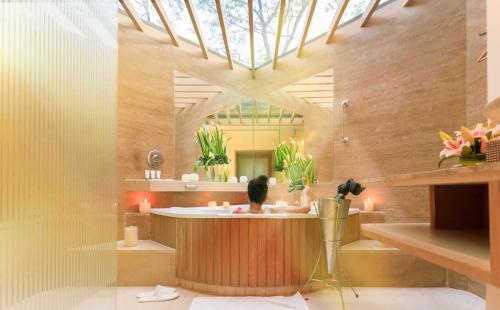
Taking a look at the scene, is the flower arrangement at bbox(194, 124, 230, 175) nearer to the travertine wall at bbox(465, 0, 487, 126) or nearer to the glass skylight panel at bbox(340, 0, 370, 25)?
the glass skylight panel at bbox(340, 0, 370, 25)

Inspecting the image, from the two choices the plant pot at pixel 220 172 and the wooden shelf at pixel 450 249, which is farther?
the plant pot at pixel 220 172

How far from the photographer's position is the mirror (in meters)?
5.16

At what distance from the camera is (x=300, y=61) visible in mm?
5031

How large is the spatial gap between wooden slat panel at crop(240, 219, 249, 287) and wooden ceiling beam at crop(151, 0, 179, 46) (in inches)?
94.0

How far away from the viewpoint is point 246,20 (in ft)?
14.1

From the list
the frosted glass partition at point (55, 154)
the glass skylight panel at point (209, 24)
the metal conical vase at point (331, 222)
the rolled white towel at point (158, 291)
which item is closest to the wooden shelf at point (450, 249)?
the frosted glass partition at point (55, 154)

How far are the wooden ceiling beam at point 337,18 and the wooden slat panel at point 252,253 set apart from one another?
2.48 meters

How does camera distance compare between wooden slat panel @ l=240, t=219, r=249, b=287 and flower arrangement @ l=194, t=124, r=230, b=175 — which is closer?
wooden slat panel @ l=240, t=219, r=249, b=287

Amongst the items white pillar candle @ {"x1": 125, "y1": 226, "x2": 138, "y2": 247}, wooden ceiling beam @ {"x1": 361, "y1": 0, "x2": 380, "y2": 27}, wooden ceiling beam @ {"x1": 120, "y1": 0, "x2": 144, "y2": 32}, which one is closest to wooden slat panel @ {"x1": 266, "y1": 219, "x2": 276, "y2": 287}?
white pillar candle @ {"x1": 125, "y1": 226, "x2": 138, "y2": 247}

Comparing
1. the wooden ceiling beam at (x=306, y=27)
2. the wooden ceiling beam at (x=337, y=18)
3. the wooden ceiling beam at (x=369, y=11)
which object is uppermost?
the wooden ceiling beam at (x=369, y=11)

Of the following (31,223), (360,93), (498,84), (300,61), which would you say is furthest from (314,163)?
(31,223)

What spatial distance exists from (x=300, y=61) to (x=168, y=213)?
289cm

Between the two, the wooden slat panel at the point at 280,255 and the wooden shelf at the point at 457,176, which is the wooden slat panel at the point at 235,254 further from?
the wooden shelf at the point at 457,176

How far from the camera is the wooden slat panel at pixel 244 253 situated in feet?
9.84
